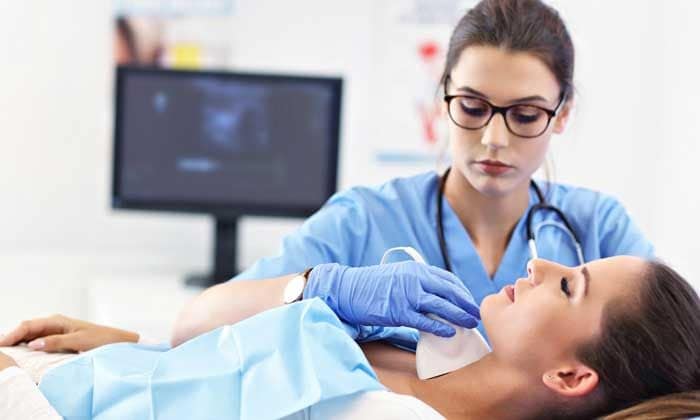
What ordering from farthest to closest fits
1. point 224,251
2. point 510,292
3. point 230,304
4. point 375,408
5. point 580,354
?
point 224,251, point 230,304, point 510,292, point 580,354, point 375,408

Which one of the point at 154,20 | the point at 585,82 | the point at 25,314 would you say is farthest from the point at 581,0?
the point at 25,314

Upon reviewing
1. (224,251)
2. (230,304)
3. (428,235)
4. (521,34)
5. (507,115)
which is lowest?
(224,251)

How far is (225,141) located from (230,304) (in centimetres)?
143

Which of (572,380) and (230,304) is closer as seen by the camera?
(572,380)

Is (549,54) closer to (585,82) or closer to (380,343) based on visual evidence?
(380,343)

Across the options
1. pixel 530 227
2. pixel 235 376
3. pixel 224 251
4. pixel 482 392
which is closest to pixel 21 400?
pixel 235 376

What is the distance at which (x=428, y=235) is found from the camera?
6.52 ft

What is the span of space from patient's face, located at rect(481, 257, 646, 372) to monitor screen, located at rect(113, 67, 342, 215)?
158cm

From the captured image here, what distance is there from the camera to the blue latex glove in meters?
1.57

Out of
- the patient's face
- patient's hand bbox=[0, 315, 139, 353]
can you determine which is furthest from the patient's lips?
patient's hand bbox=[0, 315, 139, 353]

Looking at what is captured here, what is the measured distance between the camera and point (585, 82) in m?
3.38

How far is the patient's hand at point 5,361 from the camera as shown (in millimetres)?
1535

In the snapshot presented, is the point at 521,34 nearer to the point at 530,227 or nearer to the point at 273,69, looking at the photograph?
the point at 530,227

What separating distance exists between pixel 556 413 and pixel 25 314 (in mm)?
1755
